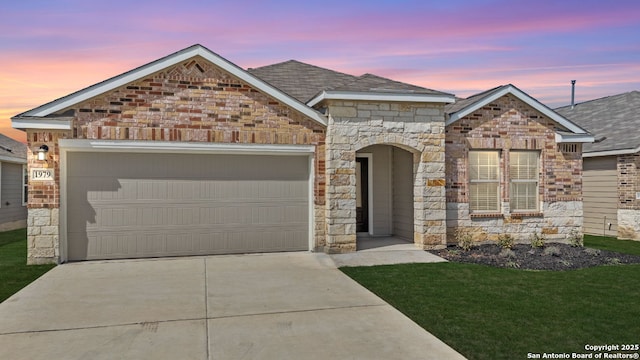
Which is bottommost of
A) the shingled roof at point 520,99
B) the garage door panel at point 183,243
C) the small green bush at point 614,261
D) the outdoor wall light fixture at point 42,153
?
the small green bush at point 614,261

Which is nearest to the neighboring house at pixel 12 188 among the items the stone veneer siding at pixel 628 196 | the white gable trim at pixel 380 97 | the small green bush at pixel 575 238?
the white gable trim at pixel 380 97

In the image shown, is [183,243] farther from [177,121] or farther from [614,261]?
[614,261]

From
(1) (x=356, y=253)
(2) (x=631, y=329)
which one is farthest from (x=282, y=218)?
(2) (x=631, y=329)

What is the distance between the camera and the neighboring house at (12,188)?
16392 mm

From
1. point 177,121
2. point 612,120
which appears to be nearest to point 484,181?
point 177,121

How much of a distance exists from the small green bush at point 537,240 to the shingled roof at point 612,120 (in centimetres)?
505

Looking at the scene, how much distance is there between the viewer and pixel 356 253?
1063cm

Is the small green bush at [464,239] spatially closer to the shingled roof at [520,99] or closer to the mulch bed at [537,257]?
the mulch bed at [537,257]

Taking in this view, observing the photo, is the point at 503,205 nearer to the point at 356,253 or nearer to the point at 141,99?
the point at 356,253

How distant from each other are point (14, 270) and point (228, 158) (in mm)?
4853

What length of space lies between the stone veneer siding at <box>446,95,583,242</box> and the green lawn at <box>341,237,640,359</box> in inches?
110

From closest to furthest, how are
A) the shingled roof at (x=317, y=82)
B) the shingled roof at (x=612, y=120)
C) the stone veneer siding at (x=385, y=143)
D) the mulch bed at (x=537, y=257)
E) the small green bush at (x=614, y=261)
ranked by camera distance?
the mulch bed at (x=537, y=257), the small green bush at (x=614, y=261), the stone veneer siding at (x=385, y=143), the shingled roof at (x=317, y=82), the shingled roof at (x=612, y=120)

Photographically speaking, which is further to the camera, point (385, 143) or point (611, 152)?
point (611, 152)

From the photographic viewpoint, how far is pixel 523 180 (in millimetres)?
12453
